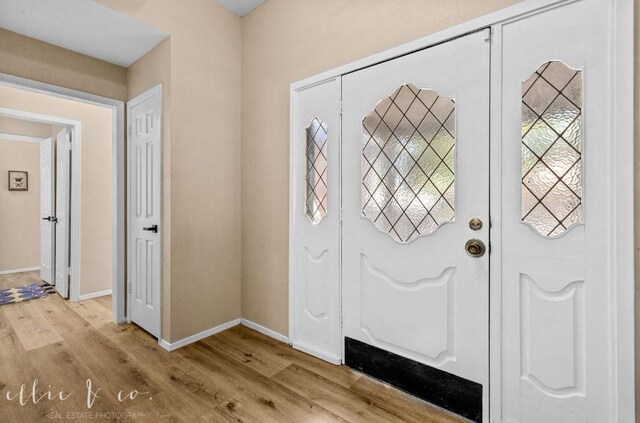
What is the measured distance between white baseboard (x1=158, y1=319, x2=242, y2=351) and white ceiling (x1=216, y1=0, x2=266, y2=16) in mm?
2737

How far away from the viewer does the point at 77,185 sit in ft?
11.7

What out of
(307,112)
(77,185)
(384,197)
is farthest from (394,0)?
(77,185)

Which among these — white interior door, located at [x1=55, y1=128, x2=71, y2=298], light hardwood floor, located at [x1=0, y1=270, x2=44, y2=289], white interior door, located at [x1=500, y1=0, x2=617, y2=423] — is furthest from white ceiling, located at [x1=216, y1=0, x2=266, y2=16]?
light hardwood floor, located at [x1=0, y1=270, x2=44, y2=289]

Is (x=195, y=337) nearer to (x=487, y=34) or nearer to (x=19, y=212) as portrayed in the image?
(x=487, y=34)

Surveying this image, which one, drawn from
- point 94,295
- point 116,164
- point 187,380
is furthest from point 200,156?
point 94,295

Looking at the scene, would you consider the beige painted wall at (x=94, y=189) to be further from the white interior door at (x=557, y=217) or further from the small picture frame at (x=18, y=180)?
the white interior door at (x=557, y=217)

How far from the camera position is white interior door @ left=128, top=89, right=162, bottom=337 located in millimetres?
2549

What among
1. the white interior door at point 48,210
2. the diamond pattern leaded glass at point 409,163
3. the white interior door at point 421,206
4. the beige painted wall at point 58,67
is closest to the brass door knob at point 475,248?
the white interior door at point 421,206

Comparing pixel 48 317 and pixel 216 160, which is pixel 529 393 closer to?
pixel 216 160

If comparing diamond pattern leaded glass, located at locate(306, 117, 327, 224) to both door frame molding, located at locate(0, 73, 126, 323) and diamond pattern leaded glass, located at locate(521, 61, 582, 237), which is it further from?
door frame molding, located at locate(0, 73, 126, 323)

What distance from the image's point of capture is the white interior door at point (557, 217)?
1304 millimetres

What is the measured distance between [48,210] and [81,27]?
295 cm

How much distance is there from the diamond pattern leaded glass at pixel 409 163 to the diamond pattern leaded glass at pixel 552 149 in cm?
33

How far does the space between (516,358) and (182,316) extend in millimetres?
2253
